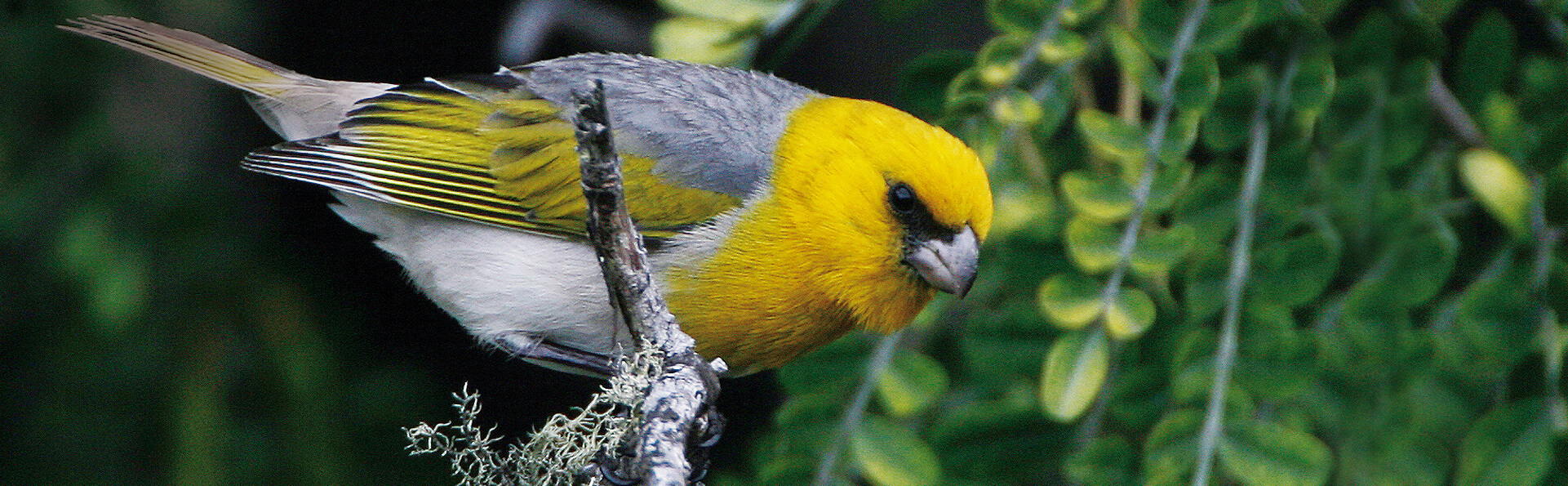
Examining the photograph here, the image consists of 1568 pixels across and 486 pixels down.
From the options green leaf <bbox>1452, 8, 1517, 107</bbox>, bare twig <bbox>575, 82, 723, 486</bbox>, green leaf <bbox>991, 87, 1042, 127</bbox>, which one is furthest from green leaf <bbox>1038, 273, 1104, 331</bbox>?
green leaf <bbox>1452, 8, 1517, 107</bbox>

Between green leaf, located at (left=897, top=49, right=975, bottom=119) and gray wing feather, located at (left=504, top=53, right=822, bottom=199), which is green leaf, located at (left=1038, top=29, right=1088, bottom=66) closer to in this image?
green leaf, located at (left=897, top=49, right=975, bottom=119)

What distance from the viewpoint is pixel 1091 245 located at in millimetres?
1743

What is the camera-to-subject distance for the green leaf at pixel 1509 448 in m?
1.74

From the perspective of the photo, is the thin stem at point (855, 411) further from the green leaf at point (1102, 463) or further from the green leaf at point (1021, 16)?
the green leaf at point (1021, 16)

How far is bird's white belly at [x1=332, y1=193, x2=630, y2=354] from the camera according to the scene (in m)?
1.94

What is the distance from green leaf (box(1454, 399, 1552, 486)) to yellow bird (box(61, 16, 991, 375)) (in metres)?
0.77

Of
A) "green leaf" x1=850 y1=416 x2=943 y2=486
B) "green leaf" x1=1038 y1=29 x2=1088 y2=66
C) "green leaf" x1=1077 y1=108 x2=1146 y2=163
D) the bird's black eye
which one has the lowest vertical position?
"green leaf" x1=850 y1=416 x2=943 y2=486

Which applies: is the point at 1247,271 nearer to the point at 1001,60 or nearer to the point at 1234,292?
the point at 1234,292

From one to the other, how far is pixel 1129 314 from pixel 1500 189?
0.60 metres

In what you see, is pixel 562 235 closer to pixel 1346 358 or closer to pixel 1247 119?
pixel 1247 119

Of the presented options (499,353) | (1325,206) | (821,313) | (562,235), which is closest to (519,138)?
(562,235)

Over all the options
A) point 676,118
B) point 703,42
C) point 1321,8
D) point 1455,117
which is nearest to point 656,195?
point 676,118

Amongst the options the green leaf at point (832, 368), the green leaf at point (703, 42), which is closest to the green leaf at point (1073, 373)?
the green leaf at point (832, 368)

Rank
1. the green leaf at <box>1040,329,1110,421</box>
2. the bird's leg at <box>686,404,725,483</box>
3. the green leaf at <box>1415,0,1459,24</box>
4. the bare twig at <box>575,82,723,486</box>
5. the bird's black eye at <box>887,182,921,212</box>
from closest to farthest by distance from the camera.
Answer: the bare twig at <box>575,82,723,486</box>
the bird's leg at <box>686,404,725,483</box>
the green leaf at <box>1040,329,1110,421</box>
the bird's black eye at <box>887,182,921,212</box>
the green leaf at <box>1415,0,1459,24</box>
